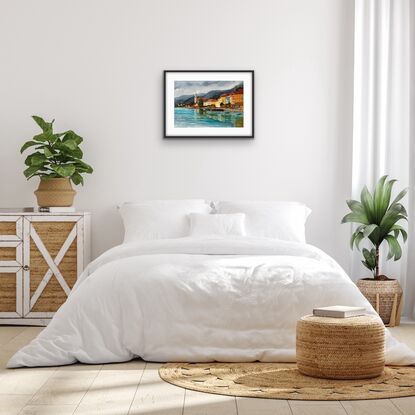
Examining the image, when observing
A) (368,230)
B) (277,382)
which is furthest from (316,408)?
(368,230)

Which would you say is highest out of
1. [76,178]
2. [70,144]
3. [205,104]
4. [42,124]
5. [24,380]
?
[205,104]

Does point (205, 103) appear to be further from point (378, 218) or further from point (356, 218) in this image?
point (378, 218)

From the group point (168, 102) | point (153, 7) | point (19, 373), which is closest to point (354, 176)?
point (168, 102)

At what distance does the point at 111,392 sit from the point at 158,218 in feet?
8.16

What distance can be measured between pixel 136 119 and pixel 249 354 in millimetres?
2686

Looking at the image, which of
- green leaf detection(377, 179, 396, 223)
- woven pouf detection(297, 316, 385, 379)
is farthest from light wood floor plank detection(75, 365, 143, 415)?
green leaf detection(377, 179, 396, 223)

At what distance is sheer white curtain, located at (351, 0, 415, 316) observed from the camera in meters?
6.55

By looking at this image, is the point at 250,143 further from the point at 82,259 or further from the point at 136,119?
the point at 82,259

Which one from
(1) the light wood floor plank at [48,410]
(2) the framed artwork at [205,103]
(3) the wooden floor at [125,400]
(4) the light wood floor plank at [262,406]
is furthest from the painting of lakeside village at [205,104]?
(1) the light wood floor plank at [48,410]

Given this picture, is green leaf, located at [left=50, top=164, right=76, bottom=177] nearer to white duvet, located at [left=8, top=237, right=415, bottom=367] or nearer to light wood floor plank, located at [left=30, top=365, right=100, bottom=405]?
white duvet, located at [left=8, top=237, right=415, bottom=367]

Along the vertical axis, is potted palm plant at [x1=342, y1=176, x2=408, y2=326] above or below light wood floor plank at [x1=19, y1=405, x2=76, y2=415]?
above

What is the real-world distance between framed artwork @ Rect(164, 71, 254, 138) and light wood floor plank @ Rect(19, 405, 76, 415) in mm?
3394

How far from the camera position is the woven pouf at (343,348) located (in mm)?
3947

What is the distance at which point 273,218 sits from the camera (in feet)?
19.9
